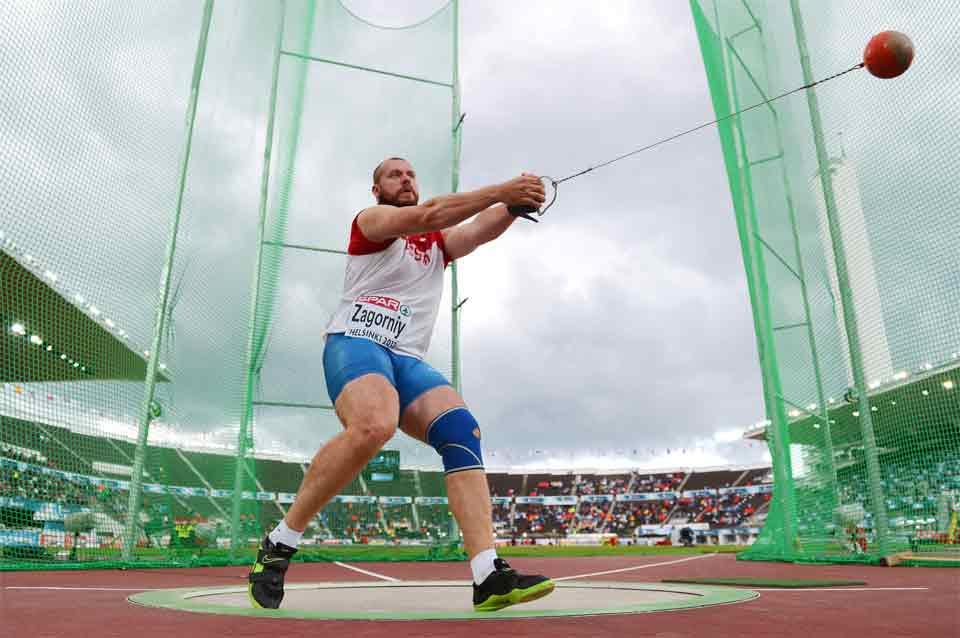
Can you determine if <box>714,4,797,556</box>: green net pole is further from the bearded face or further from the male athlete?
the bearded face

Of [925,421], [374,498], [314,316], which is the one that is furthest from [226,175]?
[925,421]

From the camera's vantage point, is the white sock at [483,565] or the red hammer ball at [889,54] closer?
the white sock at [483,565]

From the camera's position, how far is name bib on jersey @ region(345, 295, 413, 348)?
277 cm

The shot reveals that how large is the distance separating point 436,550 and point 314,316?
10.7 ft

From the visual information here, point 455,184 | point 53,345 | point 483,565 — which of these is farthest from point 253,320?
point 483,565

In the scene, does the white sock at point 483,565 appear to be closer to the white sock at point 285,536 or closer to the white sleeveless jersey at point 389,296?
the white sock at point 285,536

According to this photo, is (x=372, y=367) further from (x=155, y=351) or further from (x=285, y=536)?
(x=155, y=351)

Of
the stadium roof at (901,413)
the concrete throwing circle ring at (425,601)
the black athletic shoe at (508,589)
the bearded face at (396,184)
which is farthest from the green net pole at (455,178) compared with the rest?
the black athletic shoe at (508,589)

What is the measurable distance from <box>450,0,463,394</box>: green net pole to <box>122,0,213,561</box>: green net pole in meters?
3.38

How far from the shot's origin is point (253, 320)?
8.23 meters

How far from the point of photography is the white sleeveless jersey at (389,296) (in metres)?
2.79

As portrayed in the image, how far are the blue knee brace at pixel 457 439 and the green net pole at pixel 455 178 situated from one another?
5949mm

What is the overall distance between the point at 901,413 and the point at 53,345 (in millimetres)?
8352

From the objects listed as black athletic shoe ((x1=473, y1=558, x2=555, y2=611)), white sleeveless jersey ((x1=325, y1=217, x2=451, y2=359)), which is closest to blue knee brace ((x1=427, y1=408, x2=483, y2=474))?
white sleeveless jersey ((x1=325, y1=217, x2=451, y2=359))
